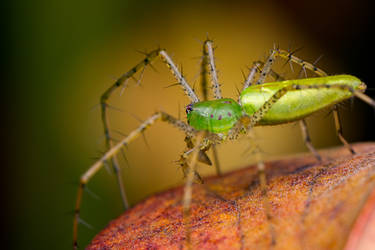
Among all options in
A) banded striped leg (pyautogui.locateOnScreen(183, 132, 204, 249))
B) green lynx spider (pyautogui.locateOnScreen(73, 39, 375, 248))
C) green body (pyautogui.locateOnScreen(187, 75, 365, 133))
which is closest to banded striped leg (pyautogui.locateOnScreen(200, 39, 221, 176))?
green lynx spider (pyautogui.locateOnScreen(73, 39, 375, 248))

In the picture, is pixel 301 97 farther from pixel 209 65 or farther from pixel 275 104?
pixel 209 65

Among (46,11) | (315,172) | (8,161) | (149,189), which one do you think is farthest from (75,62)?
(315,172)

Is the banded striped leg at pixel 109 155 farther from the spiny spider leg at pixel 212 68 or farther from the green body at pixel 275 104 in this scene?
the spiny spider leg at pixel 212 68

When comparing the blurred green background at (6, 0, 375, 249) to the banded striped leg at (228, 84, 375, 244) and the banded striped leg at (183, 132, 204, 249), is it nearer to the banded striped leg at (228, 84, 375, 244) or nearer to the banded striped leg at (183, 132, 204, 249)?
the banded striped leg at (228, 84, 375, 244)

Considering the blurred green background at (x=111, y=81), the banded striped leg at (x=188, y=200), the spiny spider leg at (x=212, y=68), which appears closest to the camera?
the banded striped leg at (x=188, y=200)

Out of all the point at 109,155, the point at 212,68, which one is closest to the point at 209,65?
the point at 212,68

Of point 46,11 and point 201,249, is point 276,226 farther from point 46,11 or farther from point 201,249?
point 46,11

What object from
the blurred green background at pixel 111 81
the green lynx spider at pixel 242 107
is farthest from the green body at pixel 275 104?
the blurred green background at pixel 111 81
